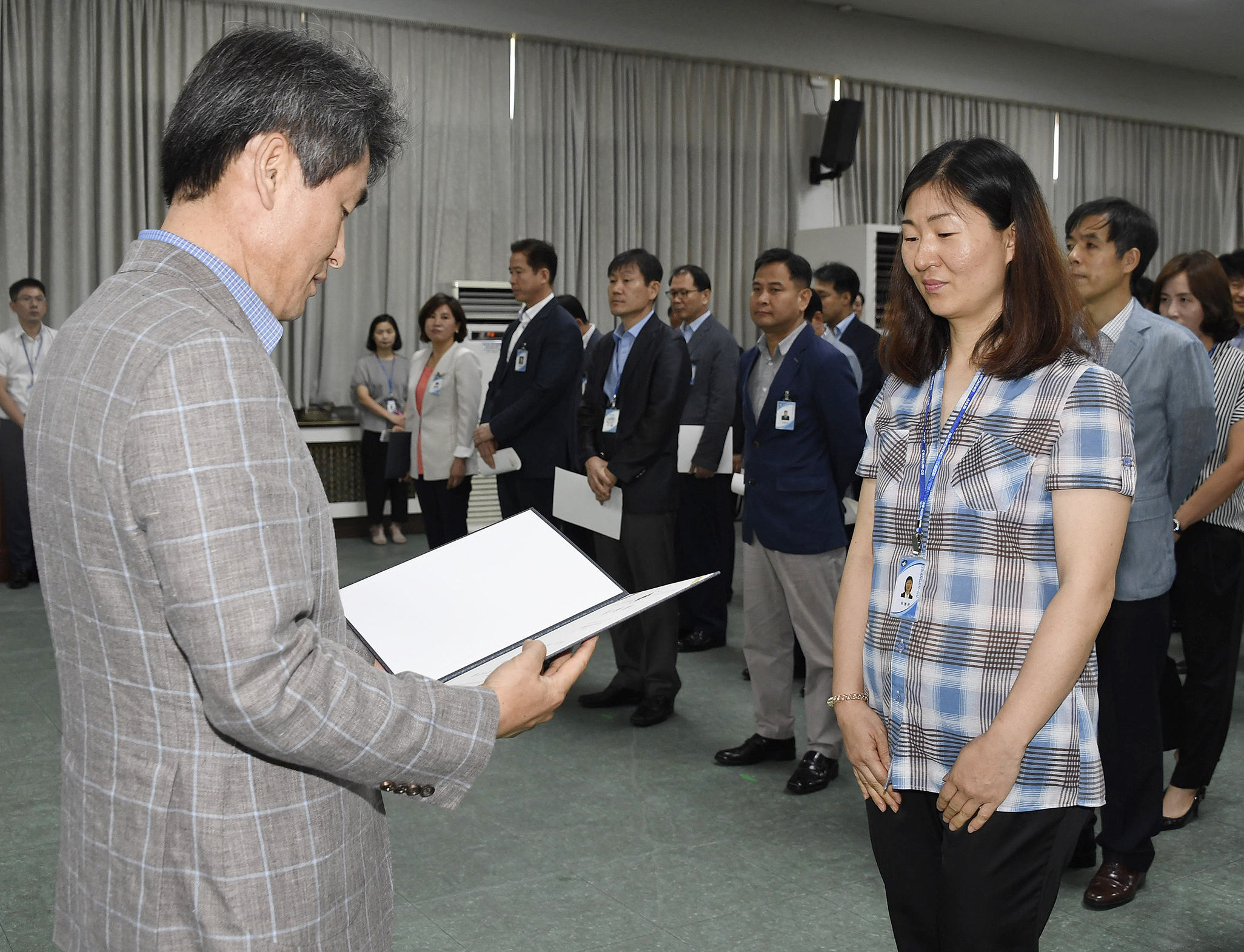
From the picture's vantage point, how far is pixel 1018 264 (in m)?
1.44

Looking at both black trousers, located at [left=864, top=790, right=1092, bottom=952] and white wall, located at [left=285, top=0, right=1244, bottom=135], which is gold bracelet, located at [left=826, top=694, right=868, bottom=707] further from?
white wall, located at [left=285, top=0, right=1244, bottom=135]

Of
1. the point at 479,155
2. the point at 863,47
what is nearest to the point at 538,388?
the point at 479,155

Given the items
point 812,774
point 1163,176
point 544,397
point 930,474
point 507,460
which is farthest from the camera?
point 1163,176

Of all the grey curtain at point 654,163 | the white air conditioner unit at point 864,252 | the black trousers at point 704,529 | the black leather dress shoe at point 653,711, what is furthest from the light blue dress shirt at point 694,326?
the white air conditioner unit at point 864,252

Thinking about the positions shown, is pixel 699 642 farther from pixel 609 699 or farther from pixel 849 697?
pixel 849 697

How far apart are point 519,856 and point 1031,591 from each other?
1.82 meters

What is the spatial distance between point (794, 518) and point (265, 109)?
8.30 ft

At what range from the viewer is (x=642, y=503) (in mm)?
3922

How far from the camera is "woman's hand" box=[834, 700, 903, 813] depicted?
1444 mm

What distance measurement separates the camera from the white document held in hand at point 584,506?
155 inches

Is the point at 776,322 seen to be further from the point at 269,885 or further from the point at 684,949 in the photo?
the point at 269,885

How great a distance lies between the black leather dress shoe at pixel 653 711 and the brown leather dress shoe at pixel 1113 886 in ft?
5.31

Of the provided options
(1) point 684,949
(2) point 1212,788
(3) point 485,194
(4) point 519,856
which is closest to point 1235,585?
(2) point 1212,788

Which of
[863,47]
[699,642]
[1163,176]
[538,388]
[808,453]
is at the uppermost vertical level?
[863,47]
